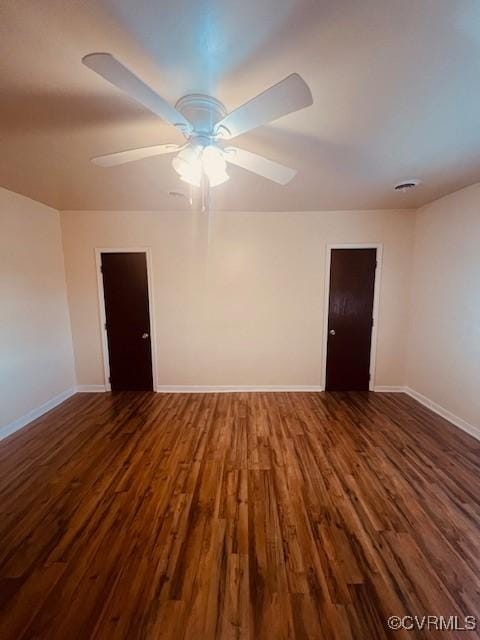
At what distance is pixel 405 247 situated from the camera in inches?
138

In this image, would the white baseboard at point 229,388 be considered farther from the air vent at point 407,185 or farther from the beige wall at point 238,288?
the air vent at point 407,185

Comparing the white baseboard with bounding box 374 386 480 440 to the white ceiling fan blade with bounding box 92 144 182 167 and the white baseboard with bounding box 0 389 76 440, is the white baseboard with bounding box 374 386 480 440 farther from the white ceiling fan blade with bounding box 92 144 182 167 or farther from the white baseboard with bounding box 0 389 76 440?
the white baseboard with bounding box 0 389 76 440

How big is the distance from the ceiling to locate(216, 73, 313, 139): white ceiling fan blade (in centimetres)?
22

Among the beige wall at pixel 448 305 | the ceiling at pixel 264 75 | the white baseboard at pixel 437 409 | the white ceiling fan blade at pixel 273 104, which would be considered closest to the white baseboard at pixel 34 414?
the ceiling at pixel 264 75

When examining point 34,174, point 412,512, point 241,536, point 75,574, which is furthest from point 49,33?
point 412,512

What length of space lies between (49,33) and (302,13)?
3.30 ft

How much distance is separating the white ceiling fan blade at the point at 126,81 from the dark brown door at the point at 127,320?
2612 millimetres

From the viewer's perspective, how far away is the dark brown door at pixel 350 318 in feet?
11.7

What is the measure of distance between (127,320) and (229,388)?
178 cm

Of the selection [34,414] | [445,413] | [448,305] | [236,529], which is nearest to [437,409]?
[445,413]

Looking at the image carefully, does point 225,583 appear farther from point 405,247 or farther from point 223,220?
point 405,247

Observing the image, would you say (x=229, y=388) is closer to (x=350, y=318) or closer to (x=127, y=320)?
(x=127, y=320)

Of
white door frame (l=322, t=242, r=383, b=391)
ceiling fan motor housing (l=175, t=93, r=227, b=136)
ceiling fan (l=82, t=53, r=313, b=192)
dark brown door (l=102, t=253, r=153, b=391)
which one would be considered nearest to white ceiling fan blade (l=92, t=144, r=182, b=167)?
ceiling fan (l=82, t=53, r=313, b=192)

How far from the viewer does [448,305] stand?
9.67 ft
